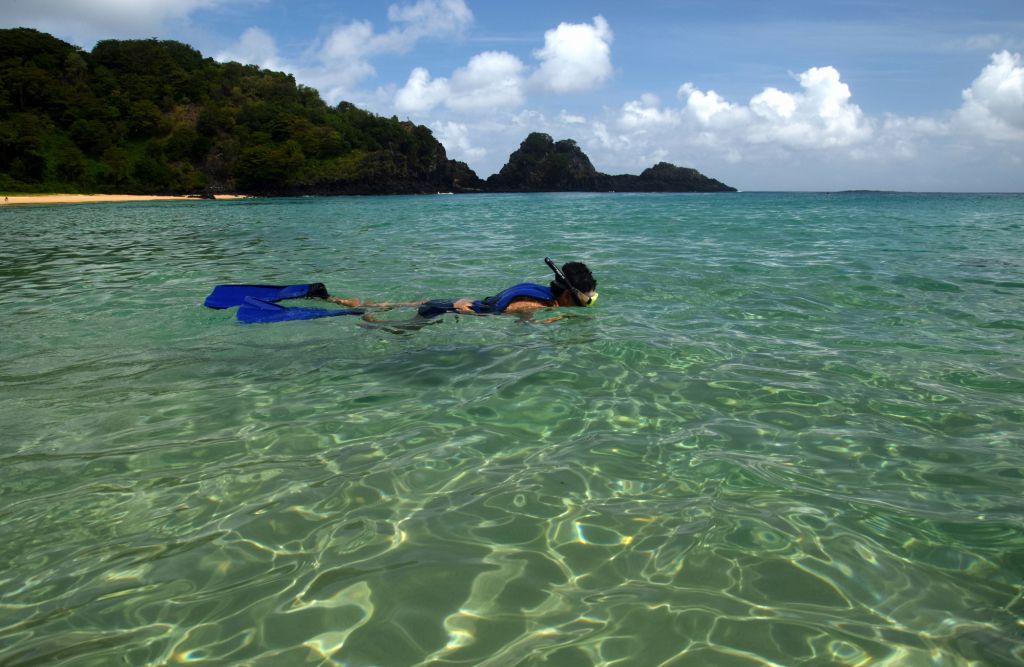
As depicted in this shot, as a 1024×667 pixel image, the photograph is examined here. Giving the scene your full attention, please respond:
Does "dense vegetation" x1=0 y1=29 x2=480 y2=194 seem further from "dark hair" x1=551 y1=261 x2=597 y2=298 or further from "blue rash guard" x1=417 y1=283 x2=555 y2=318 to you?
"dark hair" x1=551 y1=261 x2=597 y2=298

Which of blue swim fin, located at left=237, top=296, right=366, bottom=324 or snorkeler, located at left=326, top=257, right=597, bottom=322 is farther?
snorkeler, located at left=326, top=257, right=597, bottom=322

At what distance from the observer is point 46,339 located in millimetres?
7078

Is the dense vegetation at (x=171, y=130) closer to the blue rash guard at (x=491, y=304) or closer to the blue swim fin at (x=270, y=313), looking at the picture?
the blue swim fin at (x=270, y=313)

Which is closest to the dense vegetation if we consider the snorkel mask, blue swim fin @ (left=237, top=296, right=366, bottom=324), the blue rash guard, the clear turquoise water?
blue swim fin @ (left=237, top=296, right=366, bottom=324)

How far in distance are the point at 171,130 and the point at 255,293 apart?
4280 inches

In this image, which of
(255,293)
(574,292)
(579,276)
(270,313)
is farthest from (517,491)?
(255,293)

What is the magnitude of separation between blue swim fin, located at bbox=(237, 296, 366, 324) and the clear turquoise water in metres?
0.17

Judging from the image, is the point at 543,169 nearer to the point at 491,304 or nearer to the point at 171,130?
the point at 171,130

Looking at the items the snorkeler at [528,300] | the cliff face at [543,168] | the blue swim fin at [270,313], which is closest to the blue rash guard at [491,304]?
the snorkeler at [528,300]

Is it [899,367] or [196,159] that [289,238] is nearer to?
[899,367]

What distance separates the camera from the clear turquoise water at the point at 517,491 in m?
2.45

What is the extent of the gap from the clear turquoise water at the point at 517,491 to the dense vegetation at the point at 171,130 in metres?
84.4

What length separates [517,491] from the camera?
3518 mm

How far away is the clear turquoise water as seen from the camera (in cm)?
245
